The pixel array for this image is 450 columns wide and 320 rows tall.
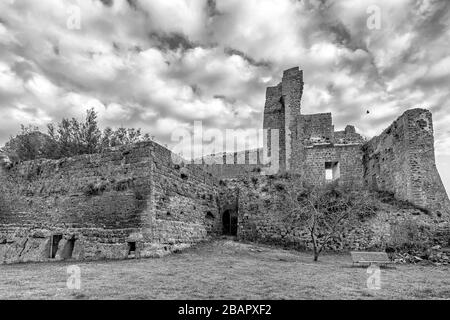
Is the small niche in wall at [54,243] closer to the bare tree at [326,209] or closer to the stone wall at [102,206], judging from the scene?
the stone wall at [102,206]

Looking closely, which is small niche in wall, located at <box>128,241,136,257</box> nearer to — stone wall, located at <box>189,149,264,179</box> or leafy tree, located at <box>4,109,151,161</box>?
leafy tree, located at <box>4,109,151,161</box>

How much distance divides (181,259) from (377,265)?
6.32m

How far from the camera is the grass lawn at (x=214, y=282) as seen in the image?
20.0 feet

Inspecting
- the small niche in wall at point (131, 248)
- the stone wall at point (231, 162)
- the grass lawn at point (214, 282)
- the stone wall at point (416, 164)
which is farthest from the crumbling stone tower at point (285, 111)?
the small niche in wall at point (131, 248)

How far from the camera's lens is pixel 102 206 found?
12.4m

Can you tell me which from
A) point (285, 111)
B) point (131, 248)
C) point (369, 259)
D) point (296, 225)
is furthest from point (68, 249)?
point (285, 111)

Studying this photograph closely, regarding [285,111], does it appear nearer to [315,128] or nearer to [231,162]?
[315,128]

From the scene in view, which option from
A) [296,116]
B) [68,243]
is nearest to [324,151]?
[296,116]

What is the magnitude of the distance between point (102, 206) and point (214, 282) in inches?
262

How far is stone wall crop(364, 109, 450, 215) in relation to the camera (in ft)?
54.8

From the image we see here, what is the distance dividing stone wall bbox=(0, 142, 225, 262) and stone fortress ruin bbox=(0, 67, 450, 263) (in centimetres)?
4

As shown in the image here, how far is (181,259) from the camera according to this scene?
36.8 ft

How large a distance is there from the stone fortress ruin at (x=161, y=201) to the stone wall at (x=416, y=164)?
0.05 metres
